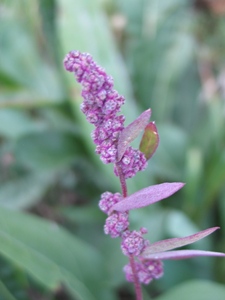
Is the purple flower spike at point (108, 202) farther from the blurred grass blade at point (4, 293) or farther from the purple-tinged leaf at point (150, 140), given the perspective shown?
the blurred grass blade at point (4, 293)

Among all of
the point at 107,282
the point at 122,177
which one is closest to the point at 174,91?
the point at 107,282

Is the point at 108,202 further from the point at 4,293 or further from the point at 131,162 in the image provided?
the point at 4,293

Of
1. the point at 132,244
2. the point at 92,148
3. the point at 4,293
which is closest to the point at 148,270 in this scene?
the point at 132,244

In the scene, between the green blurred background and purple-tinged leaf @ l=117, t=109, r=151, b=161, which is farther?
the green blurred background

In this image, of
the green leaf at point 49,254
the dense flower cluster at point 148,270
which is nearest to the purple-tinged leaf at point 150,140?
the dense flower cluster at point 148,270

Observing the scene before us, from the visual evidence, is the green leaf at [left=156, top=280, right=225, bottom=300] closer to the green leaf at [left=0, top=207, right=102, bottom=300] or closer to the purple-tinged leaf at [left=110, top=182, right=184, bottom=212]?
the green leaf at [left=0, top=207, right=102, bottom=300]

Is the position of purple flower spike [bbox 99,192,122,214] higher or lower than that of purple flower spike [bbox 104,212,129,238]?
higher

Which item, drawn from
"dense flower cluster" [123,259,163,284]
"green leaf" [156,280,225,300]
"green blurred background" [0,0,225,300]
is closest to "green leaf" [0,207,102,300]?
Result: "green blurred background" [0,0,225,300]
